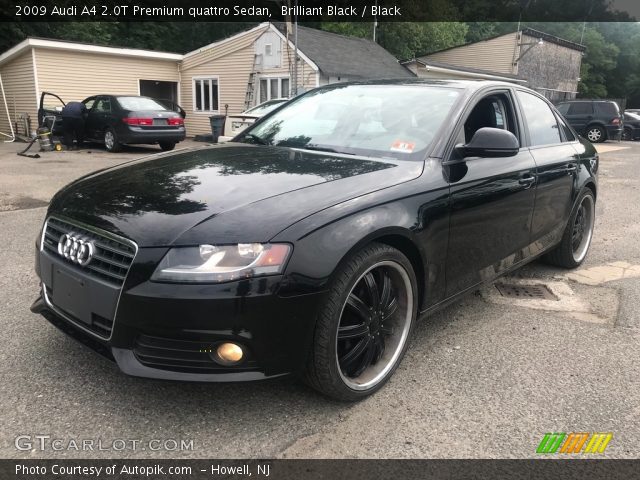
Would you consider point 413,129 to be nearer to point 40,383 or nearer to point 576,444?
point 576,444

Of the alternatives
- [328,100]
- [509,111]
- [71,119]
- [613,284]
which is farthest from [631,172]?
[71,119]

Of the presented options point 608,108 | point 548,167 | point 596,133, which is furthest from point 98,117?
point 596,133

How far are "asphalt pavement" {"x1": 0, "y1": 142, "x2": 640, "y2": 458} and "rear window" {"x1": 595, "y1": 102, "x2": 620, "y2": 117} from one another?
22.1 meters

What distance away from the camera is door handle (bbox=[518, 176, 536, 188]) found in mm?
3627

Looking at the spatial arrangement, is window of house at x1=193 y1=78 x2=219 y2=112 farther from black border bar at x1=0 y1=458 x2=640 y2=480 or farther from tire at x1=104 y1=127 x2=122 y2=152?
black border bar at x1=0 y1=458 x2=640 y2=480

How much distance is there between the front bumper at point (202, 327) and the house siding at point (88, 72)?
64.7 ft

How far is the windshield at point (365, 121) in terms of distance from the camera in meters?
3.20

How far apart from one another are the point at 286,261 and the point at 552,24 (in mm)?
69246

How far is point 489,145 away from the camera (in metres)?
3.04

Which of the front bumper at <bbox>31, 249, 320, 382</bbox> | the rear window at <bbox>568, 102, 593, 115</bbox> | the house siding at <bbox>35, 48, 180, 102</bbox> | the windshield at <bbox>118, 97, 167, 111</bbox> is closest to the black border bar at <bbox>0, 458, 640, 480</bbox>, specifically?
the front bumper at <bbox>31, 249, 320, 382</bbox>

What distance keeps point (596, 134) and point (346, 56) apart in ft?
38.6

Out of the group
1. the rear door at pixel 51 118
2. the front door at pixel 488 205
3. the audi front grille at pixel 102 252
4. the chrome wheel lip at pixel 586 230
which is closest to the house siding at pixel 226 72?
the rear door at pixel 51 118

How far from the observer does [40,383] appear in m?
2.67

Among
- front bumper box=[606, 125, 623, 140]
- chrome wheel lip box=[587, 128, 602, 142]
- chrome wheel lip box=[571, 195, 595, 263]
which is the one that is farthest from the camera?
chrome wheel lip box=[587, 128, 602, 142]
